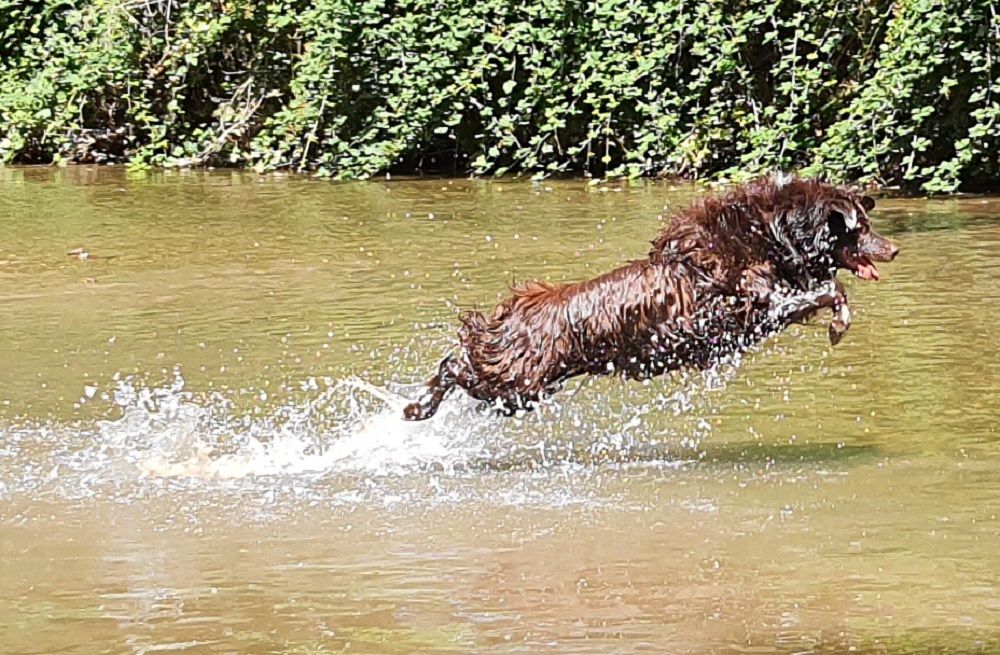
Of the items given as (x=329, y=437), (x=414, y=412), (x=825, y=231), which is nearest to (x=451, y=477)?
(x=414, y=412)

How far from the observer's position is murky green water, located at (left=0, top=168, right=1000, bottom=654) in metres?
4.87

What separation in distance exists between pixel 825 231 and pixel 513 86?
9.06m

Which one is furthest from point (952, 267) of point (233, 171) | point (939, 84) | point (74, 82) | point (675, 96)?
point (74, 82)

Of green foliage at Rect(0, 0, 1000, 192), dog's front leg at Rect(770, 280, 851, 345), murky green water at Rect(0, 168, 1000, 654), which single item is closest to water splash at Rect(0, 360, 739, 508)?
murky green water at Rect(0, 168, 1000, 654)

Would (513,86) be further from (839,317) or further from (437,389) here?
(839,317)

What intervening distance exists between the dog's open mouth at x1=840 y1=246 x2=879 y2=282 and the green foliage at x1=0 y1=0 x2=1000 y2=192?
689cm

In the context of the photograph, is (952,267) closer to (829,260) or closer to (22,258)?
(829,260)

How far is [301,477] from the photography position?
6.48 metres

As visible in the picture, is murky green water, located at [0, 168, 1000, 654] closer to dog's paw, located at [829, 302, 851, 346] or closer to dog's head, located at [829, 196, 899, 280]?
dog's paw, located at [829, 302, 851, 346]

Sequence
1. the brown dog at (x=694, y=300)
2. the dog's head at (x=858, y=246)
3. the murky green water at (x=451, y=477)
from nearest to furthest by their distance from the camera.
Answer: the murky green water at (x=451, y=477)
the brown dog at (x=694, y=300)
the dog's head at (x=858, y=246)

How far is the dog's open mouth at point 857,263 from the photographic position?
6.42 meters

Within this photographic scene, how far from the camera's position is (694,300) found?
6.25 m

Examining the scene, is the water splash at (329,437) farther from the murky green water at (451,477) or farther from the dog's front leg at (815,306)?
the dog's front leg at (815,306)

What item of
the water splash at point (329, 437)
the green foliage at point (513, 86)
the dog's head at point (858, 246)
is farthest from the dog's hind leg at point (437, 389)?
the green foliage at point (513, 86)
